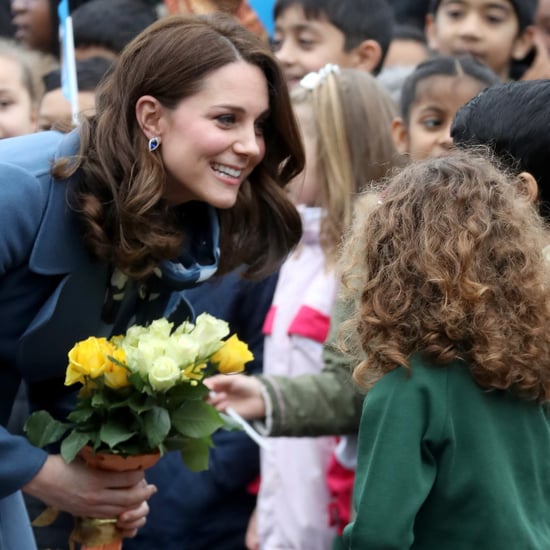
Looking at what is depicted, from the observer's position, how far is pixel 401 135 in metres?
5.10

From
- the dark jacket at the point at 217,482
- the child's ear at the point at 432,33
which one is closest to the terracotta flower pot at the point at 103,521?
the dark jacket at the point at 217,482

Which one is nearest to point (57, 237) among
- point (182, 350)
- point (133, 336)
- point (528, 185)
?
point (133, 336)

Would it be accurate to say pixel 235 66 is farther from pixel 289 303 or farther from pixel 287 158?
pixel 289 303

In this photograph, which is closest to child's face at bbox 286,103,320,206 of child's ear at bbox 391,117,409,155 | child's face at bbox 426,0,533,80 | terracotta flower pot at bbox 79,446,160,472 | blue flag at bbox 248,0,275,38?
child's ear at bbox 391,117,409,155

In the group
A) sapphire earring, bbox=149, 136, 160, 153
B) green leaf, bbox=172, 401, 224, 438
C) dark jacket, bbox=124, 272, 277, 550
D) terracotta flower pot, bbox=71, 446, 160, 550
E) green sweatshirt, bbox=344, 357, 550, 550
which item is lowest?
dark jacket, bbox=124, 272, 277, 550

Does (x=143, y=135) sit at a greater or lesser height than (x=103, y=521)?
greater

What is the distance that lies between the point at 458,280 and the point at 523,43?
3587mm

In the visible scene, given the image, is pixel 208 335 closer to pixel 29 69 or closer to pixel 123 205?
pixel 123 205

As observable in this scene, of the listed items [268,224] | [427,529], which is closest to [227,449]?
[268,224]

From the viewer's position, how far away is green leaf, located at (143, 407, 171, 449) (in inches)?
125

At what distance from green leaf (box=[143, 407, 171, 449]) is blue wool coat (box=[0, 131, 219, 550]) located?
12.9 inches

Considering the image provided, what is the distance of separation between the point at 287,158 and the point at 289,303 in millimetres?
809

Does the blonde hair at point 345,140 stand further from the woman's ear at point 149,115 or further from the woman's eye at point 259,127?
the woman's ear at point 149,115

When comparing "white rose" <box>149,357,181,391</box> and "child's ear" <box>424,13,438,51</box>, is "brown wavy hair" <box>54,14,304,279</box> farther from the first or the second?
"child's ear" <box>424,13,438,51</box>
